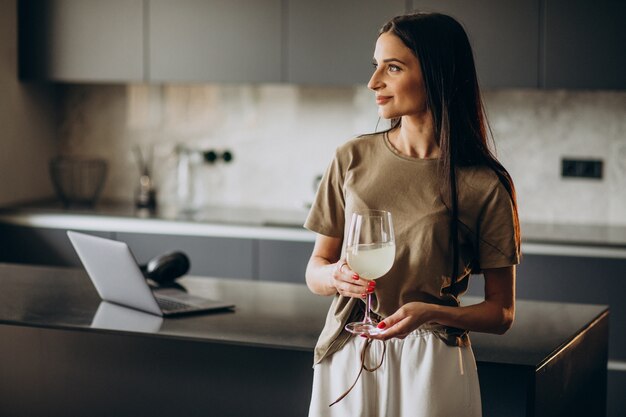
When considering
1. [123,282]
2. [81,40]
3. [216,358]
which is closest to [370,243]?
[216,358]

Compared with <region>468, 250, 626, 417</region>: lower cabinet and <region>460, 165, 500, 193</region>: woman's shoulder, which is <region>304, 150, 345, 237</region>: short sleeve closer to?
<region>460, 165, 500, 193</region>: woman's shoulder

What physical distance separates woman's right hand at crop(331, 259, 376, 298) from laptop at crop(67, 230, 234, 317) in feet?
2.66

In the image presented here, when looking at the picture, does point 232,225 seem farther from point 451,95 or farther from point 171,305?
point 451,95

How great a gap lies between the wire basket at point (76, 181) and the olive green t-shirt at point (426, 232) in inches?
123

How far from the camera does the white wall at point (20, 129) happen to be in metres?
4.57

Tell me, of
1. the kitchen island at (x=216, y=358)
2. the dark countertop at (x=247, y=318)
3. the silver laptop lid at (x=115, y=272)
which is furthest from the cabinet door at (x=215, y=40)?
the silver laptop lid at (x=115, y=272)

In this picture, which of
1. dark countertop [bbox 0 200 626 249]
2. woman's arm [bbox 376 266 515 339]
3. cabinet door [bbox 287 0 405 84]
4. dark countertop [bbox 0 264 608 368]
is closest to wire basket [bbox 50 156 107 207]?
dark countertop [bbox 0 200 626 249]

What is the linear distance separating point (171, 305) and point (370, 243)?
41.4 inches

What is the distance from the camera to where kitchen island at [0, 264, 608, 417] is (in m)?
2.19

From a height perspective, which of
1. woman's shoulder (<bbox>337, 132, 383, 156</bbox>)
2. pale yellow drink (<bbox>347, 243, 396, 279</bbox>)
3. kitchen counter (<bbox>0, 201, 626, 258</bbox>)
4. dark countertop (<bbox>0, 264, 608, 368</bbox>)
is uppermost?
woman's shoulder (<bbox>337, 132, 383, 156</bbox>)

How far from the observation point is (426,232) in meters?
1.77

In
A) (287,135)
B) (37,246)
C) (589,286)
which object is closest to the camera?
(589,286)

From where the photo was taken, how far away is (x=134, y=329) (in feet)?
7.77

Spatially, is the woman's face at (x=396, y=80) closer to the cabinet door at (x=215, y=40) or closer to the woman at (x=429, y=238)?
the woman at (x=429, y=238)
